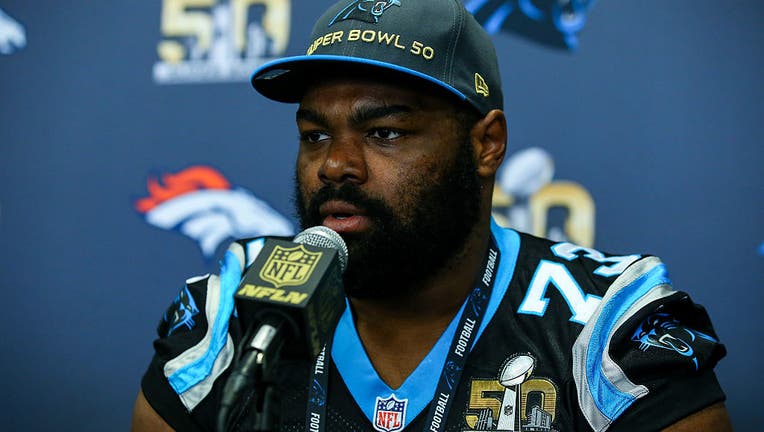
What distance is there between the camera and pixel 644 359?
113 cm

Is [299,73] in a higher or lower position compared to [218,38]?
lower

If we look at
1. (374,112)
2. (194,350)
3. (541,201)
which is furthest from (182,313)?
(541,201)

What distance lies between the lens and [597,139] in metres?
1.82

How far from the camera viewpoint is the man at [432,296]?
1.17 m

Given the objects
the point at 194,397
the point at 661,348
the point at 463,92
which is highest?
the point at 463,92

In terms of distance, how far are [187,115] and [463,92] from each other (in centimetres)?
103

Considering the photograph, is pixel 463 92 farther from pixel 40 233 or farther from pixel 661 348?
pixel 40 233

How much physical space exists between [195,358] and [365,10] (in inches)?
24.2

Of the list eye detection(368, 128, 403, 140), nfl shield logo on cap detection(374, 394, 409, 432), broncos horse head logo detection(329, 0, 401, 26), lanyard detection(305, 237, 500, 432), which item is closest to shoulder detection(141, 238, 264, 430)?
lanyard detection(305, 237, 500, 432)

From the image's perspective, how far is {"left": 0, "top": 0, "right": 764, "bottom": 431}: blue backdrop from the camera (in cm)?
175

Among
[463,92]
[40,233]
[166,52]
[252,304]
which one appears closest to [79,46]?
[166,52]

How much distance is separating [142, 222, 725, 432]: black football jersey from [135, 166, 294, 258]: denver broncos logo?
0.60m

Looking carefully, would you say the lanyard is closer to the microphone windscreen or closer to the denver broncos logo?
the microphone windscreen

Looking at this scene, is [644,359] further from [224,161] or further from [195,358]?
[224,161]
